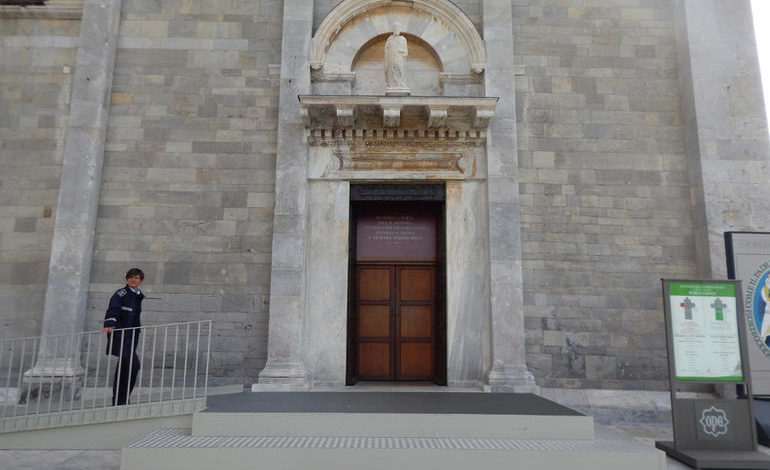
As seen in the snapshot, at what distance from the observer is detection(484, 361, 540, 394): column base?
26.8 ft

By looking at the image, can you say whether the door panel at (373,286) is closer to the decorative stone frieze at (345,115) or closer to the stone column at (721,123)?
the decorative stone frieze at (345,115)

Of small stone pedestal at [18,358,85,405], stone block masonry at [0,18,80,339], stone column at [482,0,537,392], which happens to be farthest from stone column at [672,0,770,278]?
stone block masonry at [0,18,80,339]

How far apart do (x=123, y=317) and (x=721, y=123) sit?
988 centimetres

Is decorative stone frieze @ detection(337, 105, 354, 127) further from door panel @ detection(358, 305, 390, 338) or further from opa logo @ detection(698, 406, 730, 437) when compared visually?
opa logo @ detection(698, 406, 730, 437)

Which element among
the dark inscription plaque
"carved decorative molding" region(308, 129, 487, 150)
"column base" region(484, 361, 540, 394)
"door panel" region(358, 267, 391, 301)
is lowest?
"column base" region(484, 361, 540, 394)

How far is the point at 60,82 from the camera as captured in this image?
9.52 meters

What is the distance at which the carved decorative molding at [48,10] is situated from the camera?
9.64 meters

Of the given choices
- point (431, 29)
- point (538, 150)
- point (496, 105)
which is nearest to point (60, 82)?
point (431, 29)

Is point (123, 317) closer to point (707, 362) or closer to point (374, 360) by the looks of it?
point (374, 360)

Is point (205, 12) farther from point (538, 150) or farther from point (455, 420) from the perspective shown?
point (455, 420)

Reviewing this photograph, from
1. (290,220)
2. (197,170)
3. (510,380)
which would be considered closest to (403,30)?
(290,220)

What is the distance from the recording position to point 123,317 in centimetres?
689

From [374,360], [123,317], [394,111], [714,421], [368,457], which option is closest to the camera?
[368,457]

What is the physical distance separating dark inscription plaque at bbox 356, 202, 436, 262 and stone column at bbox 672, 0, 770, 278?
4.55m
